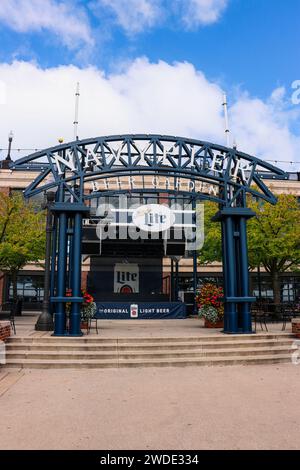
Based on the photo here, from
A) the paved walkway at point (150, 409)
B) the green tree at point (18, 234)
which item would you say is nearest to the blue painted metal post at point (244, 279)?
the paved walkway at point (150, 409)

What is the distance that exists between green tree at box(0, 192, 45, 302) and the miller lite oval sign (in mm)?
5932

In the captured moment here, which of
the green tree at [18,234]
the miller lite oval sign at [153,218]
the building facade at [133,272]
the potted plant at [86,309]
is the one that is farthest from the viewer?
the building facade at [133,272]

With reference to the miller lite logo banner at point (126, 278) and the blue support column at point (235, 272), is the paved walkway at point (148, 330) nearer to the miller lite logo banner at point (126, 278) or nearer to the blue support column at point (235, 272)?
the blue support column at point (235, 272)

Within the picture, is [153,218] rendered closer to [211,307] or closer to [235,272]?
[211,307]

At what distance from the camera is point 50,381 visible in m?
7.39

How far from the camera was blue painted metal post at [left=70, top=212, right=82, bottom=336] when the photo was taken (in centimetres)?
1087

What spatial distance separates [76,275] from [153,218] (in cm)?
1257

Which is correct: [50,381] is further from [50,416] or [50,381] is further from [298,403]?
[298,403]

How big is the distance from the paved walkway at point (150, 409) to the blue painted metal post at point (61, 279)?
2.62 m

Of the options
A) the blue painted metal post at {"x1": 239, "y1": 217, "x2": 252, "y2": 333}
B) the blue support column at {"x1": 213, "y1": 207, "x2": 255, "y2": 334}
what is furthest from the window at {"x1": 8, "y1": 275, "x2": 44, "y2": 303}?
the blue painted metal post at {"x1": 239, "y1": 217, "x2": 252, "y2": 333}

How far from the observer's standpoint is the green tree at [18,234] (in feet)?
62.9

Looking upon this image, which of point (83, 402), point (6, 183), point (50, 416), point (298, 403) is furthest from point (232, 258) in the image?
point (6, 183)

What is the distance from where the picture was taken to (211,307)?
1378 centimetres
